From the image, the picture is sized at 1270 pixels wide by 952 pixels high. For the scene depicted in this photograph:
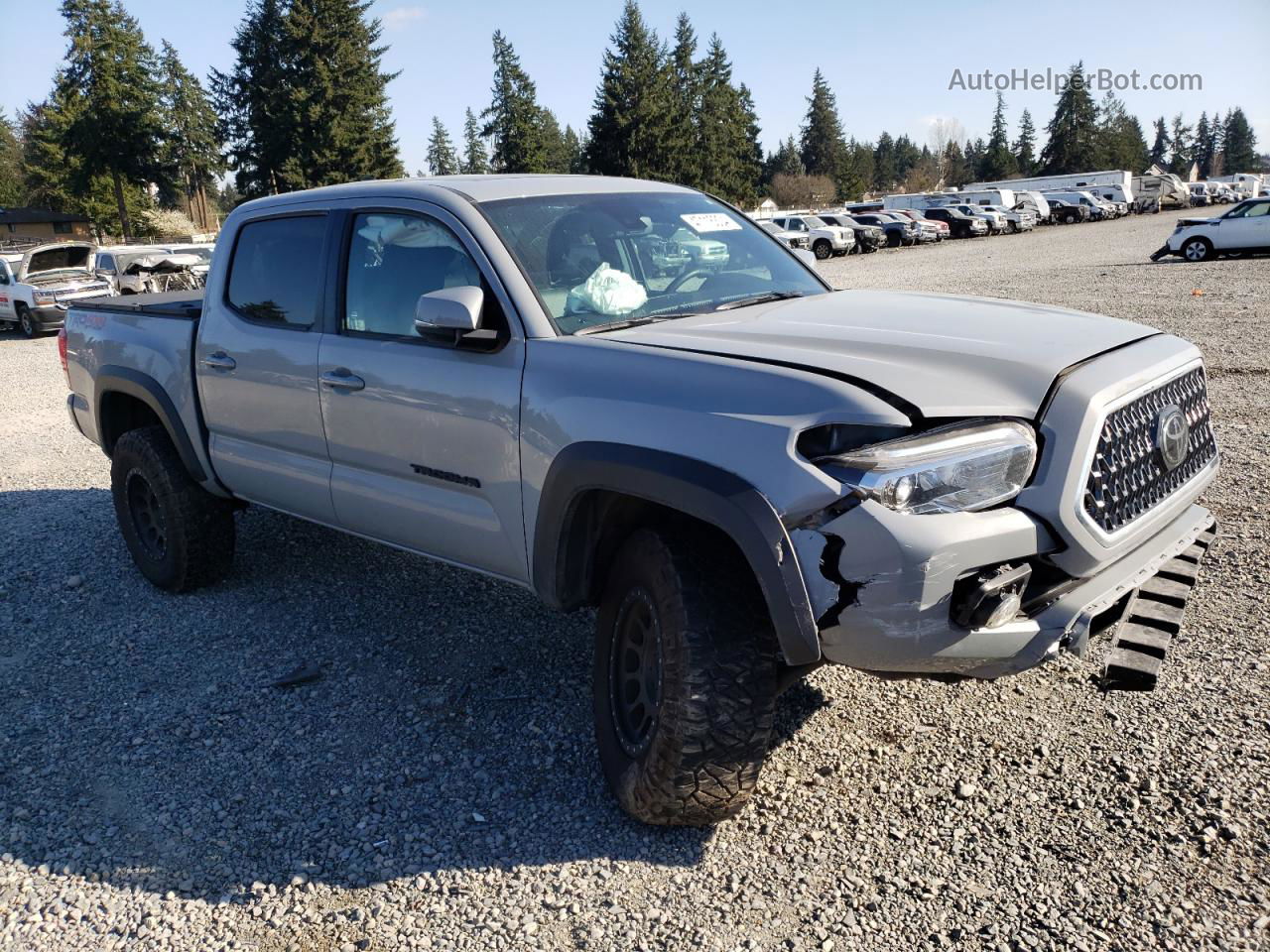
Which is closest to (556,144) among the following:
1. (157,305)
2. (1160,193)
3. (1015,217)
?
(1160,193)

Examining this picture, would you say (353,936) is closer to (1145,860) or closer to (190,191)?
(1145,860)

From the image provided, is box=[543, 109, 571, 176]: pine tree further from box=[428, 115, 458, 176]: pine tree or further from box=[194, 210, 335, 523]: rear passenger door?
box=[194, 210, 335, 523]: rear passenger door

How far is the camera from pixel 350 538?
20.0 ft

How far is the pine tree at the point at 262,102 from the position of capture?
59188mm

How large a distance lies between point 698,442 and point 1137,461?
4.14 ft

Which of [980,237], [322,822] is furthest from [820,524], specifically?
[980,237]

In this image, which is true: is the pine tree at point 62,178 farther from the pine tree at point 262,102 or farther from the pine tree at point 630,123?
the pine tree at point 630,123

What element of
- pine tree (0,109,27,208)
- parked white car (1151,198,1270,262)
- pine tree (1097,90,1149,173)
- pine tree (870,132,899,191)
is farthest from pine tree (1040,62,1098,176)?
pine tree (0,109,27,208)

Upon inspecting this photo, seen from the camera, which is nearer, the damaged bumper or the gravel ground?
the damaged bumper

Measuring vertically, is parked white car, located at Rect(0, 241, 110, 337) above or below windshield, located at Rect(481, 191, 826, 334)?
above

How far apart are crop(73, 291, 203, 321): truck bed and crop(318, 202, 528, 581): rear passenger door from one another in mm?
1367

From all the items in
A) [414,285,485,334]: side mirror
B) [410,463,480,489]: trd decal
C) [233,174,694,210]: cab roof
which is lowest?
[410,463,480,489]: trd decal

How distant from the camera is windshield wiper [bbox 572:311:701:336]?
3.45 meters

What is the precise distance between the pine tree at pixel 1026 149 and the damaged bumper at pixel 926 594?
126071mm
